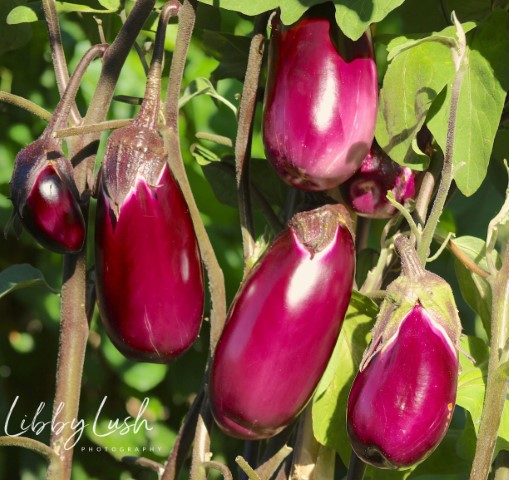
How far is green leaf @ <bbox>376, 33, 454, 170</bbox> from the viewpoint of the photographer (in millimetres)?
546

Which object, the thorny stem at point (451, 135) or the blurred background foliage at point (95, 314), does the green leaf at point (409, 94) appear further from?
the blurred background foliage at point (95, 314)

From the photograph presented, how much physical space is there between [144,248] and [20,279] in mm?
152

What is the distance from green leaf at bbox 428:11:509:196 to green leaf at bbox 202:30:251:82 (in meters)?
0.17

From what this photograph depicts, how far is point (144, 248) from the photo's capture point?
50 centimetres

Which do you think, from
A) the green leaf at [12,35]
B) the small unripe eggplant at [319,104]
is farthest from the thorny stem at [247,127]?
the green leaf at [12,35]

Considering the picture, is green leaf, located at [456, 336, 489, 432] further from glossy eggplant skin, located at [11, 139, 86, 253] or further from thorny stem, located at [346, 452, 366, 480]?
glossy eggplant skin, located at [11, 139, 86, 253]

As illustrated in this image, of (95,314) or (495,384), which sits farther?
(95,314)

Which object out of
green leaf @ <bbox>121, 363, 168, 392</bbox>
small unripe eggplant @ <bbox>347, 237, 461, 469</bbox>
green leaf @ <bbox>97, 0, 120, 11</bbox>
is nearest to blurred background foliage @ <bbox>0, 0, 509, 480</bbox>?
green leaf @ <bbox>121, 363, 168, 392</bbox>

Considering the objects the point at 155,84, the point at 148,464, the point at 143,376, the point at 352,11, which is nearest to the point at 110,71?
the point at 155,84

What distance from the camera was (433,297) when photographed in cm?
49

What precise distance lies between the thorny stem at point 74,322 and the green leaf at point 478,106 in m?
0.19

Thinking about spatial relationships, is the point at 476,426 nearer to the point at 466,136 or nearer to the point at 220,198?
the point at 466,136

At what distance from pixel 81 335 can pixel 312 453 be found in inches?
6.7

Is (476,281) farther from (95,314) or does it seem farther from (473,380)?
A: (95,314)
